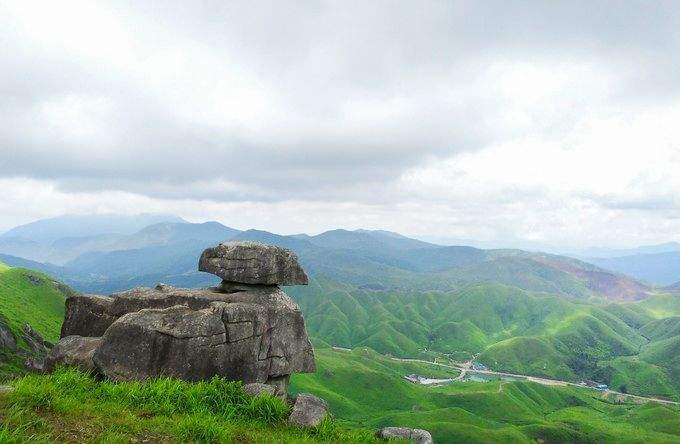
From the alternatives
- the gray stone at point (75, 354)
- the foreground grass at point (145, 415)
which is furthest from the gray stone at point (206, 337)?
the foreground grass at point (145, 415)

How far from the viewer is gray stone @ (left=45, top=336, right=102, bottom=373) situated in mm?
23531

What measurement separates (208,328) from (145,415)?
7.80m

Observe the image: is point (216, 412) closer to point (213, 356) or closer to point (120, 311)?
point (213, 356)

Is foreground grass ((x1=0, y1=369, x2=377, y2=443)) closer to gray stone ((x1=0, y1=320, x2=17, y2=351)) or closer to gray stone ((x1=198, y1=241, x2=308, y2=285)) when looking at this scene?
gray stone ((x1=198, y1=241, x2=308, y2=285))

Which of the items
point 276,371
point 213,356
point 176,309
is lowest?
point 276,371

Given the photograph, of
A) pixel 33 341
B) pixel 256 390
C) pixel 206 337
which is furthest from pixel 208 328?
pixel 33 341

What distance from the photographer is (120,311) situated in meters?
30.0

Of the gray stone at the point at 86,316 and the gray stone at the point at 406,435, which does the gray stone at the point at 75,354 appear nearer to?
the gray stone at the point at 86,316

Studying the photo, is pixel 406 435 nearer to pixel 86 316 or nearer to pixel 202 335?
pixel 202 335

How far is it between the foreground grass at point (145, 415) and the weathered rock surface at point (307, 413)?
0.35 meters

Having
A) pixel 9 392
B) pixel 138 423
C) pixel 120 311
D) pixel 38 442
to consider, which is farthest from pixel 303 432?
pixel 120 311

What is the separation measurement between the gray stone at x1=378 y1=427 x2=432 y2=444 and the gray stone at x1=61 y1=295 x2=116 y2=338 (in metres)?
20.6

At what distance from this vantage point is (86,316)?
3059 centimetres

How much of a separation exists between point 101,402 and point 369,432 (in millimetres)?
11259
